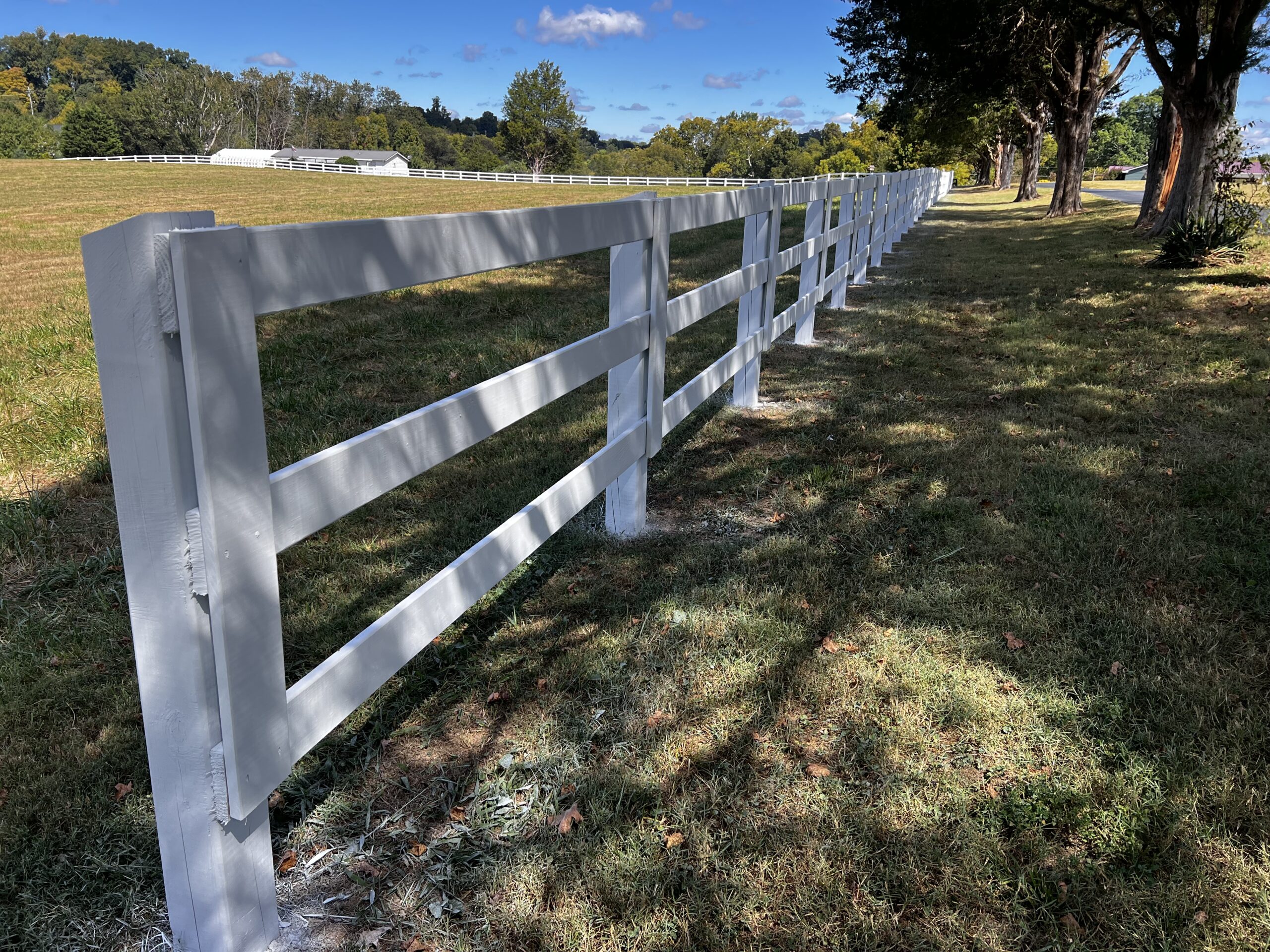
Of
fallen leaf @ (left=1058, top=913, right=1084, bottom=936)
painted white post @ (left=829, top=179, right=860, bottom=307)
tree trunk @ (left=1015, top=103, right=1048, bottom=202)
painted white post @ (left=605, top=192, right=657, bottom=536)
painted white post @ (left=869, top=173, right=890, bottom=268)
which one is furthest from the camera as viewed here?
tree trunk @ (left=1015, top=103, right=1048, bottom=202)

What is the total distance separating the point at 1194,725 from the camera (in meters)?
2.79

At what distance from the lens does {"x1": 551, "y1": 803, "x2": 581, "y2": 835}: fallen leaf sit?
7.98ft

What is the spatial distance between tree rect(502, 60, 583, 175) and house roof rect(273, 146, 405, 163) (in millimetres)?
17182

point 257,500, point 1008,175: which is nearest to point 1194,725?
point 257,500

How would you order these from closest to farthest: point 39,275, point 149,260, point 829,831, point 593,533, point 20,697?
point 149,260 < point 829,831 < point 20,697 < point 593,533 < point 39,275

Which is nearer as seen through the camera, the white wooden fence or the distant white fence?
the white wooden fence

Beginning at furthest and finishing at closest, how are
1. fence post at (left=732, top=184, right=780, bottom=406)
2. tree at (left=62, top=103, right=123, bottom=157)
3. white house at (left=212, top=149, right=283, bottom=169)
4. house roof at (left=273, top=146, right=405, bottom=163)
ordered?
house roof at (left=273, top=146, right=405, bottom=163) → white house at (left=212, top=149, right=283, bottom=169) → tree at (left=62, top=103, right=123, bottom=157) → fence post at (left=732, top=184, right=780, bottom=406)

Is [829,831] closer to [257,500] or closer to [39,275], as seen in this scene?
[257,500]

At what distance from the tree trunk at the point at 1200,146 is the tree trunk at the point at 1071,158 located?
11.9 m

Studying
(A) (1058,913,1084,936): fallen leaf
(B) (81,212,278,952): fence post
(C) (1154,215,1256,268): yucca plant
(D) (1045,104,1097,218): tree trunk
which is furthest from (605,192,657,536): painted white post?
(D) (1045,104,1097,218): tree trunk

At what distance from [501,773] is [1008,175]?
6886 centimetres

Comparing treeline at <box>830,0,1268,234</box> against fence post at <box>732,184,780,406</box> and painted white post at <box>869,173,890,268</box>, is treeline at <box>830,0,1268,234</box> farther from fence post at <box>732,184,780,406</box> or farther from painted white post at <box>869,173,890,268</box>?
fence post at <box>732,184,780,406</box>

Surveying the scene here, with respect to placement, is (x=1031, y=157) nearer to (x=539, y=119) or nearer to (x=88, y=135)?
(x=539, y=119)

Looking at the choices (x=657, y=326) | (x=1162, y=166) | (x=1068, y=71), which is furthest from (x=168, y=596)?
(x=1068, y=71)
